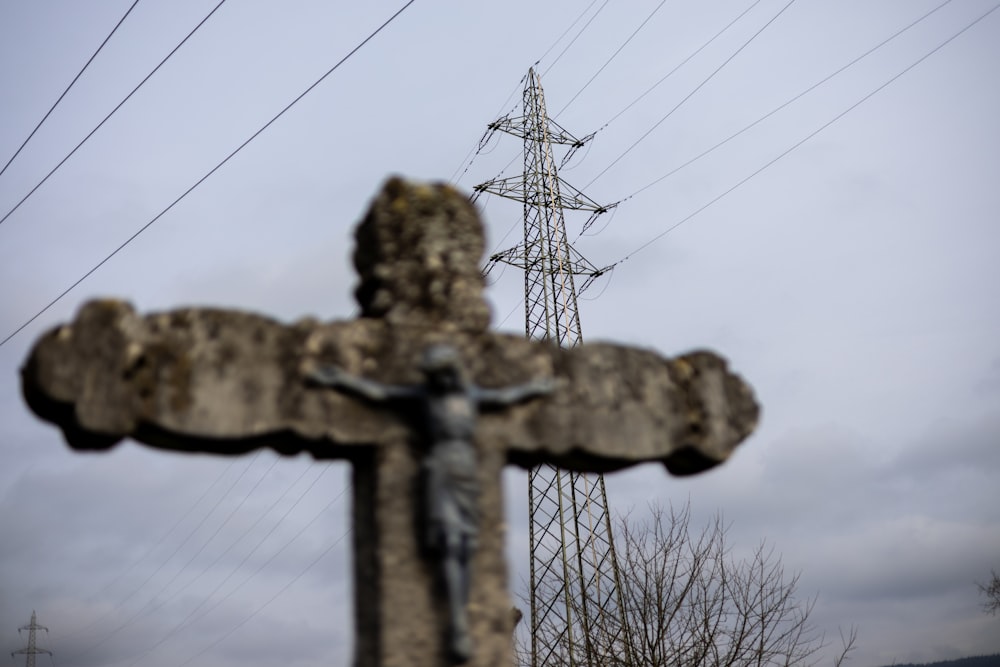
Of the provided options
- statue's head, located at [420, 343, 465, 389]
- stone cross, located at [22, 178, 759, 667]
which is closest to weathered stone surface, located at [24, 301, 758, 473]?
stone cross, located at [22, 178, 759, 667]

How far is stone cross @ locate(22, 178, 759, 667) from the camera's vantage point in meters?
5.30

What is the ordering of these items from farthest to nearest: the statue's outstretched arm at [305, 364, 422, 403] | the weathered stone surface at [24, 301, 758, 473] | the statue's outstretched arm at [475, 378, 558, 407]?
1. the statue's outstretched arm at [475, 378, 558, 407]
2. the statue's outstretched arm at [305, 364, 422, 403]
3. the weathered stone surface at [24, 301, 758, 473]

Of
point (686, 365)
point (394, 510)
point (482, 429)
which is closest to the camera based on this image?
point (394, 510)

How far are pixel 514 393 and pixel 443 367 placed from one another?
1.70ft

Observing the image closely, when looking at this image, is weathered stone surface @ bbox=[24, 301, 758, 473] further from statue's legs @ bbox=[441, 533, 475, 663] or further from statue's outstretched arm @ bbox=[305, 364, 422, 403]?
statue's legs @ bbox=[441, 533, 475, 663]

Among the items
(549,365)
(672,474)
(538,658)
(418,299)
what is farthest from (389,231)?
(538,658)

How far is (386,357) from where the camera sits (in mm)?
5953

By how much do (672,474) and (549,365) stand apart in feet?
3.72

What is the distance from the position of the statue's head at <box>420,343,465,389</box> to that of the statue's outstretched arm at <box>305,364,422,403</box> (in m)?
0.14

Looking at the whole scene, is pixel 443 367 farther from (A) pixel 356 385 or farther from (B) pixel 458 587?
(B) pixel 458 587

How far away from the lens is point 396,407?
585 cm

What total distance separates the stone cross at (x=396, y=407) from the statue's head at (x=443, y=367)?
6.3 inches

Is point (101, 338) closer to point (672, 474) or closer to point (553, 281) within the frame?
point (672, 474)

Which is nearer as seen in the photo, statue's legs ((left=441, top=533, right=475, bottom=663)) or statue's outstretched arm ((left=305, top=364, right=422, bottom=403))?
statue's legs ((left=441, top=533, right=475, bottom=663))
